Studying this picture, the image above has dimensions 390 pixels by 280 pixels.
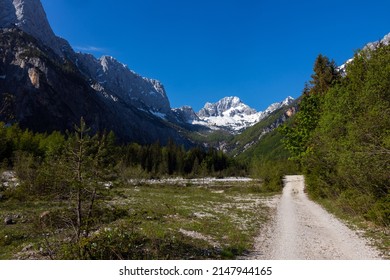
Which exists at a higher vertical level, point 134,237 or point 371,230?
point 134,237

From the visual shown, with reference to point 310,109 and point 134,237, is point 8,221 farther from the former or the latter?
point 310,109

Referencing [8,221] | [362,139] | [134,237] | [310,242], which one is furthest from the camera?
[8,221]

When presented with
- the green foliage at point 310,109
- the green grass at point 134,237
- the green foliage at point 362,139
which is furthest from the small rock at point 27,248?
the green foliage at point 310,109

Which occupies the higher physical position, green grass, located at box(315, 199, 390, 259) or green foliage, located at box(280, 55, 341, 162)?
green foliage, located at box(280, 55, 341, 162)

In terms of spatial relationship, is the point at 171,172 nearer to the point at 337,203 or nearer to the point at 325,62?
the point at 325,62

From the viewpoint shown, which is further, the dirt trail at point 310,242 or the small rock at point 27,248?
the small rock at point 27,248

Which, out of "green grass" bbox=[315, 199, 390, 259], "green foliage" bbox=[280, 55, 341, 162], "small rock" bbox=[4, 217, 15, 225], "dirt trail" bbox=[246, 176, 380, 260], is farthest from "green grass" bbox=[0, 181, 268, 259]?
"green foliage" bbox=[280, 55, 341, 162]

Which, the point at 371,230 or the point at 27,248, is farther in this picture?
the point at 371,230

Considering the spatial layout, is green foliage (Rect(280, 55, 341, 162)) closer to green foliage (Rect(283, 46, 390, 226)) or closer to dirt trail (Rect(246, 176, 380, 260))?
green foliage (Rect(283, 46, 390, 226))

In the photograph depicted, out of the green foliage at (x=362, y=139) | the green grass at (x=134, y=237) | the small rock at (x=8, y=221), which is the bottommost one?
the small rock at (x=8, y=221)

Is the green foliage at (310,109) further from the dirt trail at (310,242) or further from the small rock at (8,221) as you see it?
the small rock at (8,221)

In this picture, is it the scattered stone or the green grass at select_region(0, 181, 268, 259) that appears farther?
the scattered stone

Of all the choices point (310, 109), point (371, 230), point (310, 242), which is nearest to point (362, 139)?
point (371, 230)
